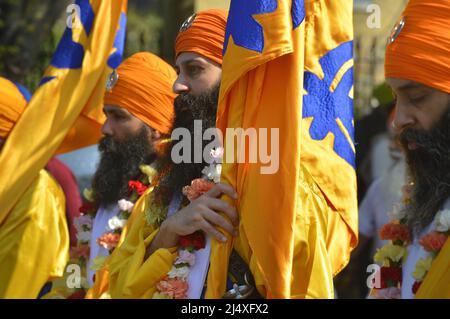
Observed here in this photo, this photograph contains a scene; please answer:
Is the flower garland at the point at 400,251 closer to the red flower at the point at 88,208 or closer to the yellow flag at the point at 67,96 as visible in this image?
the red flower at the point at 88,208

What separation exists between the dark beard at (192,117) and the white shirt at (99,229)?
53.9 inches

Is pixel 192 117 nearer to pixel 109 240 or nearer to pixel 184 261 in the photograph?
pixel 184 261

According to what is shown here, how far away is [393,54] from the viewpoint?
3.93 m

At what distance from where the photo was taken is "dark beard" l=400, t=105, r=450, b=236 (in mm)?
3855

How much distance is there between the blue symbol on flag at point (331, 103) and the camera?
3.86 metres

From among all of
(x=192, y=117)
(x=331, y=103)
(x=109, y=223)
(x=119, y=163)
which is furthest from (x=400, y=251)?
(x=119, y=163)

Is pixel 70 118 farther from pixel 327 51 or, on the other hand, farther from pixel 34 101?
pixel 327 51

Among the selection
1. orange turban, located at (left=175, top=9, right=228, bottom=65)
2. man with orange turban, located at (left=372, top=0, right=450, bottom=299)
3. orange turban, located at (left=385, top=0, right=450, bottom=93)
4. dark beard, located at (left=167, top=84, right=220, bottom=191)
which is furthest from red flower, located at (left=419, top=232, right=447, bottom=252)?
orange turban, located at (left=175, top=9, right=228, bottom=65)

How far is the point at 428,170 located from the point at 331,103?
19.2 inches

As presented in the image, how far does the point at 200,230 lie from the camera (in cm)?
368

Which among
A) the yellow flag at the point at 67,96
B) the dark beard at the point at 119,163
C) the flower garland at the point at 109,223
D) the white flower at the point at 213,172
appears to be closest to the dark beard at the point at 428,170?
the white flower at the point at 213,172

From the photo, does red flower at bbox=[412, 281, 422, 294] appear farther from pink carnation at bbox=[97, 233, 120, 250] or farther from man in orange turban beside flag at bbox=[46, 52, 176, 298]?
man in orange turban beside flag at bbox=[46, 52, 176, 298]

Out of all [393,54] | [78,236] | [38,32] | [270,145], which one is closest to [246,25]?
[270,145]
